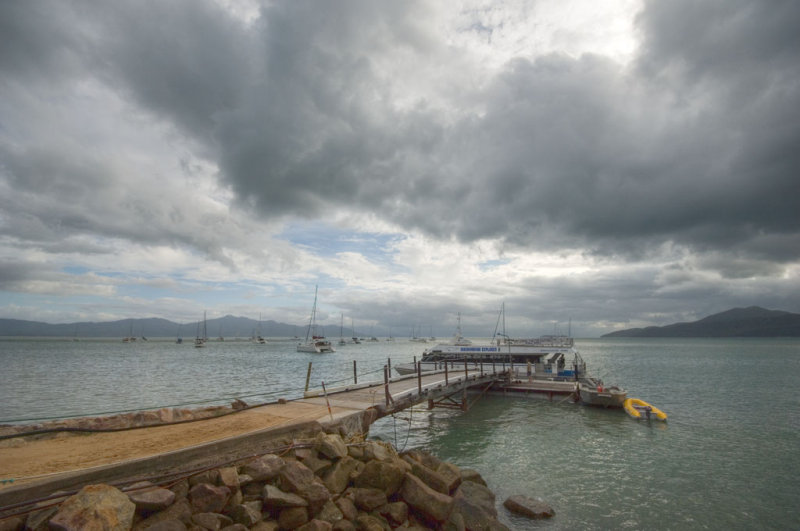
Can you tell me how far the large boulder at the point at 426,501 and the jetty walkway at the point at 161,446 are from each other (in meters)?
3.74

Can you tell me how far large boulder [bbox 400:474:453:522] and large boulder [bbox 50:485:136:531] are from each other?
636cm

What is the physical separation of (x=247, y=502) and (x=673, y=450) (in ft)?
69.6

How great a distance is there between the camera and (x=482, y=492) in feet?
42.2

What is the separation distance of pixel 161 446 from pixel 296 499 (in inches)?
173

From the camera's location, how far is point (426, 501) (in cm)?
1020

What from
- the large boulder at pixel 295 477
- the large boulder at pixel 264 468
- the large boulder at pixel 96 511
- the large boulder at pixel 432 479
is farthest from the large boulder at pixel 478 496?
the large boulder at pixel 96 511

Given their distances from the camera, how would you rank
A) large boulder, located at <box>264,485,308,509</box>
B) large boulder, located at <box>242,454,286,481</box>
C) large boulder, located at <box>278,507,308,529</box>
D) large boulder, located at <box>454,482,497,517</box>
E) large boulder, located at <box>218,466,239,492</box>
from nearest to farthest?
1. large boulder, located at <box>278,507,308,529</box>
2. large boulder, located at <box>264,485,308,509</box>
3. large boulder, located at <box>218,466,239,492</box>
4. large boulder, located at <box>242,454,286,481</box>
5. large boulder, located at <box>454,482,497,517</box>

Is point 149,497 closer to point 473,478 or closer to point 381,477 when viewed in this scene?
point 381,477

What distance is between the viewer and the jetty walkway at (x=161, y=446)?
7969 millimetres

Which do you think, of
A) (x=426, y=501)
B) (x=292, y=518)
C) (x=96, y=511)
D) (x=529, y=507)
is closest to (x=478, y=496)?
(x=529, y=507)

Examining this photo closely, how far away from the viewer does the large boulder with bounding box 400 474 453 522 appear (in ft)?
33.2

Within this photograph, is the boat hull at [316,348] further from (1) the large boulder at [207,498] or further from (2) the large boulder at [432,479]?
(1) the large boulder at [207,498]

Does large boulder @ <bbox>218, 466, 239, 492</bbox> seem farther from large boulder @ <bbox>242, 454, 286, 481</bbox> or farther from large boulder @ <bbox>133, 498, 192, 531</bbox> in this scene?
large boulder @ <bbox>133, 498, 192, 531</bbox>

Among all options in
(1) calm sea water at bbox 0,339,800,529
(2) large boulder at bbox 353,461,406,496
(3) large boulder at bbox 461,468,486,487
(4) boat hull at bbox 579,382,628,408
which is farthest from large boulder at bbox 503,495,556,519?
(4) boat hull at bbox 579,382,628,408
